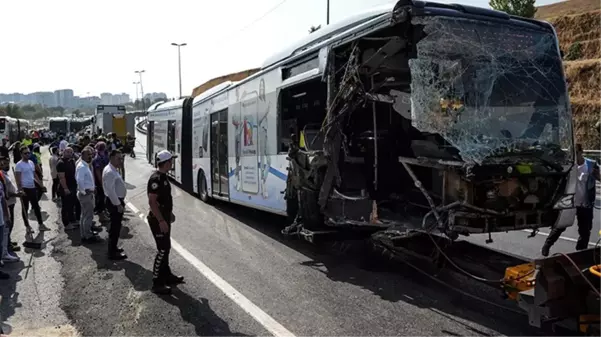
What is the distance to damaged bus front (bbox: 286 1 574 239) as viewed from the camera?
568 cm

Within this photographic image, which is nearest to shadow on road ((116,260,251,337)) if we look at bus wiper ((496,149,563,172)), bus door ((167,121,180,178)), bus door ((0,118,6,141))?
bus wiper ((496,149,563,172))

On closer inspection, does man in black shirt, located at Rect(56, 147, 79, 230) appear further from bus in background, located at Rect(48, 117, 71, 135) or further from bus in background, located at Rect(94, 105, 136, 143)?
bus in background, located at Rect(48, 117, 71, 135)

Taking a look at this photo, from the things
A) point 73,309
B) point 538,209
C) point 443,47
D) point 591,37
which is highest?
point 591,37

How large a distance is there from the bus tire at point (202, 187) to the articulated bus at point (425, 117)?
623 cm

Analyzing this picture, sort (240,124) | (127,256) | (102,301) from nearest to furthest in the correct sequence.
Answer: (102,301), (127,256), (240,124)

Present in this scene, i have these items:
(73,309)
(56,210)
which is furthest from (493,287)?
(56,210)

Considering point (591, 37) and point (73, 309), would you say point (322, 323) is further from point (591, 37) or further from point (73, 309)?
point (591, 37)

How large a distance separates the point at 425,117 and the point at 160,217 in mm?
3413

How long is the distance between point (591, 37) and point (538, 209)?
44.1 m

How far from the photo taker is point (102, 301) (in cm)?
601

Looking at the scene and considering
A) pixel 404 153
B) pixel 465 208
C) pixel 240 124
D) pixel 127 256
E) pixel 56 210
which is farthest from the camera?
pixel 56 210

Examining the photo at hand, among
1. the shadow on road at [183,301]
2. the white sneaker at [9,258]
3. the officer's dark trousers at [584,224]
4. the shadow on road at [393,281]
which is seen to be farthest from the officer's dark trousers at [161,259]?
the officer's dark trousers at [584,224]

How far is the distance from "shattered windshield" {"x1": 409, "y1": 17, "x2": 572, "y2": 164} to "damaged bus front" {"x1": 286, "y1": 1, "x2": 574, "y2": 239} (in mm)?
13

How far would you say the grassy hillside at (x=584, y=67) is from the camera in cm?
3166
